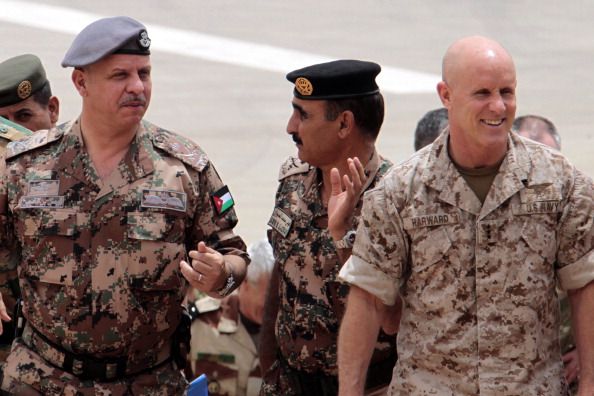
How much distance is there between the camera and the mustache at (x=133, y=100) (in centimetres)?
555

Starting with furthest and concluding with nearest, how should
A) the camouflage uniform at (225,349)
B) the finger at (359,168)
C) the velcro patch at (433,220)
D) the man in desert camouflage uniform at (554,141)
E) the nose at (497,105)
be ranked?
the camouflage uniform at (225,349) < the man in desert camouflage uniform at (554,141) < the finger at (359,168) < the velcro patch at (433,220) < the nose at (497,105)

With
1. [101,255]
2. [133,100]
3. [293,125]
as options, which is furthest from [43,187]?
[293,125]

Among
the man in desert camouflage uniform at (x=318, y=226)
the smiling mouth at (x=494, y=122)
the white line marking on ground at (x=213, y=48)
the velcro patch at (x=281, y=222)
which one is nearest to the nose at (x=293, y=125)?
the man in desert camouflage uniform at (x=318, y=226)

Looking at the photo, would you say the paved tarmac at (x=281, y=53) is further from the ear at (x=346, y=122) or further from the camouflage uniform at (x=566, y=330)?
the ear at (x=346, y=122)

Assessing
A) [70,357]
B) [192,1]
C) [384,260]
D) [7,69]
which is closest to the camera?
[384,260]

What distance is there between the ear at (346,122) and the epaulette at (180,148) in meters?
0.54

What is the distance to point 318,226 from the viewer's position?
5.68 metres

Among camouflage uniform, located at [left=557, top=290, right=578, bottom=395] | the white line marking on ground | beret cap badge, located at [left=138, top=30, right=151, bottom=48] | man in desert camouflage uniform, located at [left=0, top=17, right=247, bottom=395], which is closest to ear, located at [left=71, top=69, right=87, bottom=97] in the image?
man in desert camouflage uniform, located at [left=0, top=17, right=247, bottom=395]

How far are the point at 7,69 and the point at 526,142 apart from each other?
10.6 feet

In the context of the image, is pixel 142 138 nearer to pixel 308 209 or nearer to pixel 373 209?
pixel 308 209

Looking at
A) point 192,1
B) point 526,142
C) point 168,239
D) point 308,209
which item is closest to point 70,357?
point 168,239

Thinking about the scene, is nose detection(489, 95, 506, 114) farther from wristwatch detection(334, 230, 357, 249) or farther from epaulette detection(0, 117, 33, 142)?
epaulette detection(0, 117, 33, 142)

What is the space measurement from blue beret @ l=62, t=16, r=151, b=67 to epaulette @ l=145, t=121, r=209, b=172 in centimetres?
35

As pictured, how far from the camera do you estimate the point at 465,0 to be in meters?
15.0
